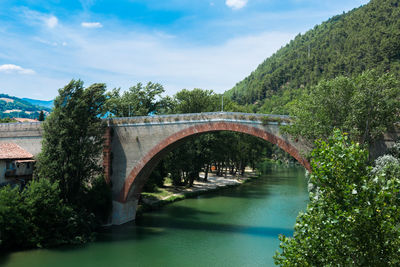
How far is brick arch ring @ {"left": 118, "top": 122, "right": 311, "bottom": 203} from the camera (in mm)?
20047

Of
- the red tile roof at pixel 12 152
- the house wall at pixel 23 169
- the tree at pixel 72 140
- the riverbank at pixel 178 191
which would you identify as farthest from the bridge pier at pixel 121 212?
the red tile roof at pixel 12 152

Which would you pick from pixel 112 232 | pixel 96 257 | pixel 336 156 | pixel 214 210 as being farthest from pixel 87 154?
pixel 336 156

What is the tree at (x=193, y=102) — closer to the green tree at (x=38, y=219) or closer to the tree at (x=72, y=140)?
the tree at (x=72, y=140)

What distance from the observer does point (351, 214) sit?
19.2 feet

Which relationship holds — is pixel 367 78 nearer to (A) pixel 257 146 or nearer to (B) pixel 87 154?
(B) pixel 87 154

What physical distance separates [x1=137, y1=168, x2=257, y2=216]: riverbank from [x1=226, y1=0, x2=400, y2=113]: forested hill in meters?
43.0

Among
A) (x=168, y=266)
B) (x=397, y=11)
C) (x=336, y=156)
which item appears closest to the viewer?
(x=336, y=156)

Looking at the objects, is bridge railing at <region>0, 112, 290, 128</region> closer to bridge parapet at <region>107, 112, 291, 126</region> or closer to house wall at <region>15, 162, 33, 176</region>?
bridge parapet at <region>107, 112, 291, 126</region>

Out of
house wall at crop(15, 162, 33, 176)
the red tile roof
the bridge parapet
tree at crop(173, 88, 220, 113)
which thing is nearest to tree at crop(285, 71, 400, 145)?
the bridge parapet

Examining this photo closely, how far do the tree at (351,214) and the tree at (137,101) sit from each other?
88.0 ft

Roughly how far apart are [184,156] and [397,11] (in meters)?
81.5

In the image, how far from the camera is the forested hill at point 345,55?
79.2 metres

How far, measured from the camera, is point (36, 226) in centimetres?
1848

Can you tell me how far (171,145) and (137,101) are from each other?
499 inches
